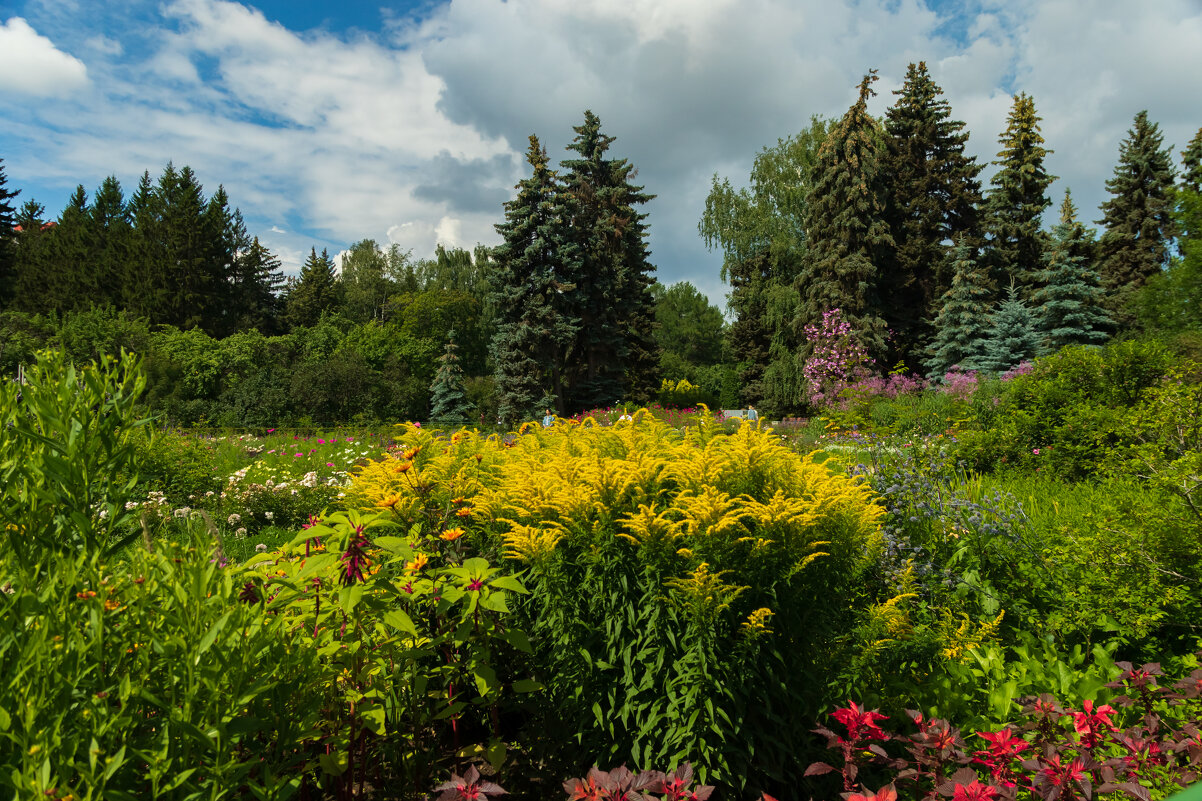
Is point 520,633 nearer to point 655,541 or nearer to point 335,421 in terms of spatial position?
point 655,541

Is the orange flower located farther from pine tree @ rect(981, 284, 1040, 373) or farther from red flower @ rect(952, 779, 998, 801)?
pine tree @ rect(981, 284, 1040, 373)

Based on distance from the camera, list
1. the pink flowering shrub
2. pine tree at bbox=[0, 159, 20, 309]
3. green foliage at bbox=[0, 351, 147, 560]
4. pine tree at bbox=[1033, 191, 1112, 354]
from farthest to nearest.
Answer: pine tree at bbox=[0, 159, 20, 309] < the pink flowering shrub < pine tree at bbox=[1033, 191, 1112, 354] < green foliage at bbox=[0, 351, 147, 560]

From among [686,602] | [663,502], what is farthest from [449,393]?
[686,602]

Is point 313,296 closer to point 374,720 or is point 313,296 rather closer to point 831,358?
point 831,358

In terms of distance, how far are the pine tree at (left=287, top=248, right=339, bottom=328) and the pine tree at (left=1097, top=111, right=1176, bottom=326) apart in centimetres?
4235

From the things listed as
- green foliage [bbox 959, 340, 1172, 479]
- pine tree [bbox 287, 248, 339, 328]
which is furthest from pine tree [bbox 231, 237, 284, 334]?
green foliage [bbox 959, 340, 1172, 479]

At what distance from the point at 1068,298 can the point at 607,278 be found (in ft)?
45.4

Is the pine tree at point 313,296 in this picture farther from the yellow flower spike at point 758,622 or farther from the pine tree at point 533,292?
the yellow flower spike at point 758,622

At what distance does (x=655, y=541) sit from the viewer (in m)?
2.11

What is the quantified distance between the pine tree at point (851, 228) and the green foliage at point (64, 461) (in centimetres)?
2131

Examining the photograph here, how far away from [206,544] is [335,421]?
66.0 feet

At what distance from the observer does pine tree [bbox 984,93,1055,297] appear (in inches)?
842

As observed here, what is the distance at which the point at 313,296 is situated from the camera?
43688 mm

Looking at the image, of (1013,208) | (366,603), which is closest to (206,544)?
(366,603)
